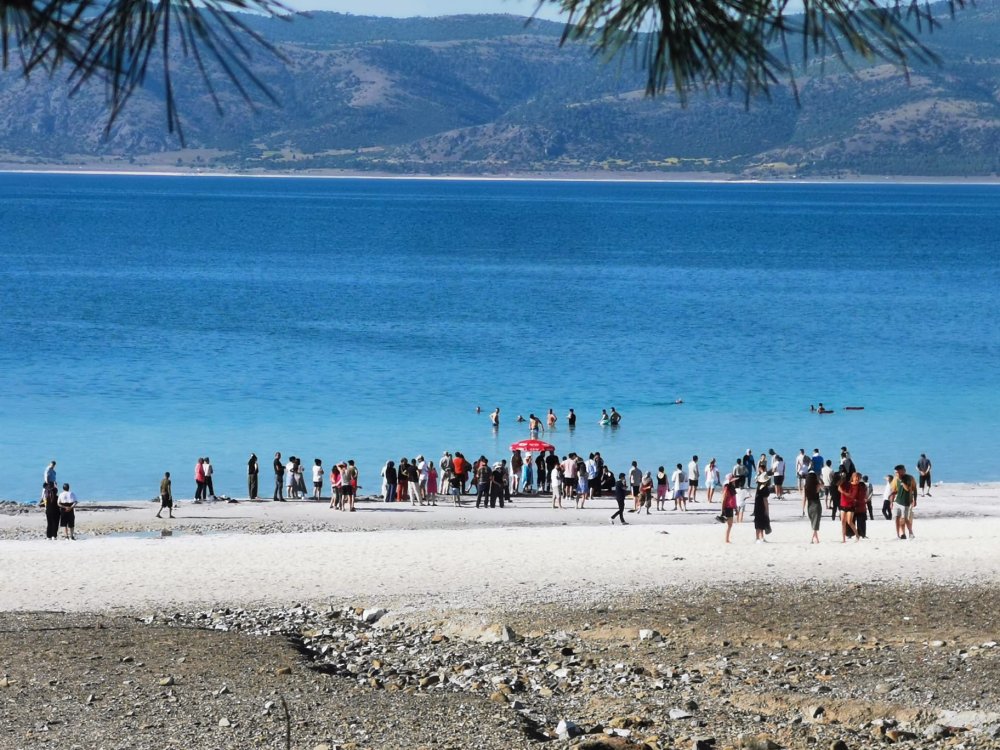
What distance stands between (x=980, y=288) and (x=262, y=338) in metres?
51.6

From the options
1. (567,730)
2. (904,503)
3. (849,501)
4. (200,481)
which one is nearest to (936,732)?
(567,730)

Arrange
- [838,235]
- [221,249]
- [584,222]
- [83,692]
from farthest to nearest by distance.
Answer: [584,222], [838,235], [221,249], [83,692]

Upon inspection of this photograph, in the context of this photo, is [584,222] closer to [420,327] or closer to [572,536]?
[420,327]

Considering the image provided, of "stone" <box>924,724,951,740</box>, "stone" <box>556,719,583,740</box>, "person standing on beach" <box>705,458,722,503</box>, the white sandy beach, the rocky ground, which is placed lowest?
"person standing on beach" <box>705,458,722,503</box>

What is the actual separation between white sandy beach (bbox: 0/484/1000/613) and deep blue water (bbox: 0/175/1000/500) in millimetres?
10867

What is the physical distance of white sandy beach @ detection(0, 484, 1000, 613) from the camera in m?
20.5

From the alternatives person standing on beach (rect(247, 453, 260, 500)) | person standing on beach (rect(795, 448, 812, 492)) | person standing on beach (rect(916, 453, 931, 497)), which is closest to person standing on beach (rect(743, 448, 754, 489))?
person standing on beach (rect(795, 448, 812, 492))

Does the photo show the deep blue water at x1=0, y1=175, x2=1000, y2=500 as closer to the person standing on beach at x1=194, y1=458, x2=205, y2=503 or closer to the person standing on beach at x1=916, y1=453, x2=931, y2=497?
the person standing on beach at x1=194, y1=458, x2=205, y2=503

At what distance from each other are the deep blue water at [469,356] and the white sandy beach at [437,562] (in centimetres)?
1087

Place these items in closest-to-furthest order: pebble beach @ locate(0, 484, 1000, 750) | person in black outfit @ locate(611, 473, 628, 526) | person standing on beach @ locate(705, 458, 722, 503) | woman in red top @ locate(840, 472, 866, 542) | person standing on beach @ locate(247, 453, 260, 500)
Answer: pebble beach @ locate(0, 484, 1000, 750) < woman in red top @ locate(840, 472, 866, 542) < person in black outfit @ locate(611, 473, 628, 526) < person standing on beach @ locate(247, 453, 260, 500) < person standing on beach @ locate(705, 458, 722, 503)

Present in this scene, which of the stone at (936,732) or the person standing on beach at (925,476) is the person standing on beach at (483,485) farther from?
the stone at (936,732)

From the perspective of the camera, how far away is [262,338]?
68625 mm

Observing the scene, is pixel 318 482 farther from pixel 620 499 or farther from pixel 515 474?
pixel 620 499

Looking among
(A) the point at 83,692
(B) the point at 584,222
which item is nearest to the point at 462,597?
(A) the point at 83,692
